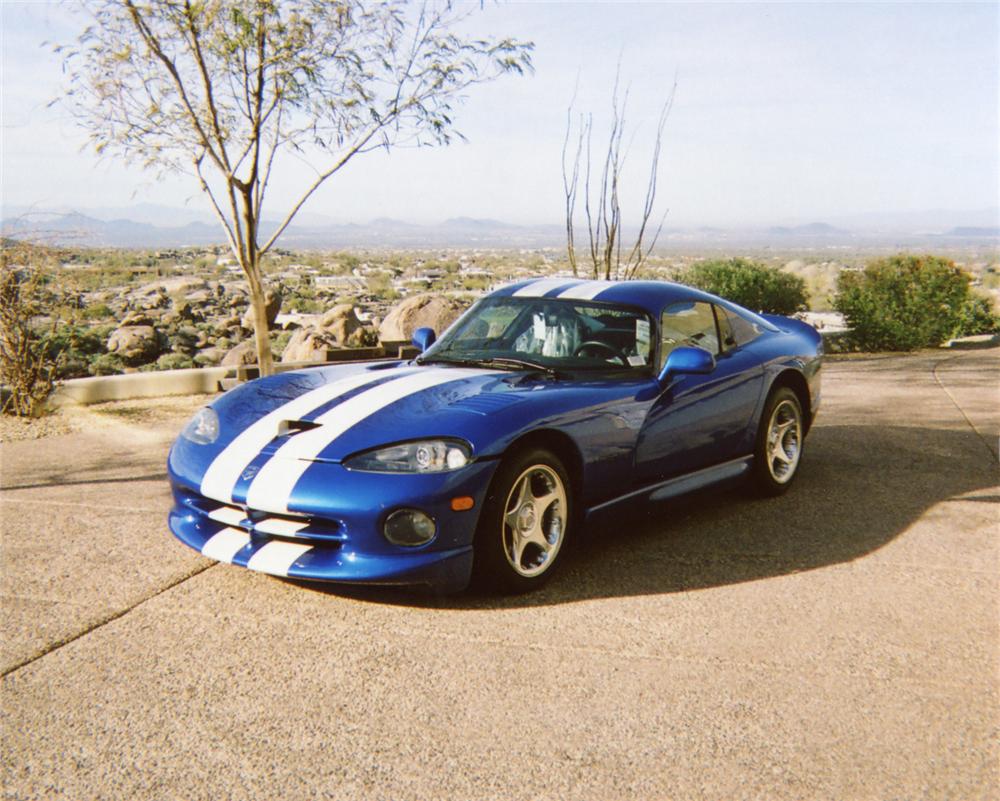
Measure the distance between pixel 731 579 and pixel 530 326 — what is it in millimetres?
1700

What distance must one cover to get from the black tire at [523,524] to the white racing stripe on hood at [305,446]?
53 cm

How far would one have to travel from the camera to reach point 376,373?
495 cm

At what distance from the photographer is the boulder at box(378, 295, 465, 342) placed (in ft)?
48.5

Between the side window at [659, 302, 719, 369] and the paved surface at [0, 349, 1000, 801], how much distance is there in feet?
3.20

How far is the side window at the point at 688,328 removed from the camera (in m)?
5.25

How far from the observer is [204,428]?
4559 mm

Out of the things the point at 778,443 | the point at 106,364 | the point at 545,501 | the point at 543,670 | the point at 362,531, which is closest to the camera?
the point at 543,670

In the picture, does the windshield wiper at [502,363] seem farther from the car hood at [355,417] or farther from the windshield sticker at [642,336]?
the windshield sticker at [642,336]

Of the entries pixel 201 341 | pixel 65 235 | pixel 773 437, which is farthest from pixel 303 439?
pixel 201 341

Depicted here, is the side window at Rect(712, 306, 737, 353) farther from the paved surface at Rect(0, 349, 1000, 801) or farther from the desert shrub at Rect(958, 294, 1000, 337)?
the desert shrub at Rect(958, 294, 1000, 337)

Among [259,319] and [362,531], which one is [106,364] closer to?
[259,319]

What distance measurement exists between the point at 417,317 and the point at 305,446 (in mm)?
11056

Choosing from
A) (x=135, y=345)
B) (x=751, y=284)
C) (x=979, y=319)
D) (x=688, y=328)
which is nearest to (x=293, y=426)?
A: (x=688, y=328)

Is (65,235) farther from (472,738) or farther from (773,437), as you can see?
(472,738)
